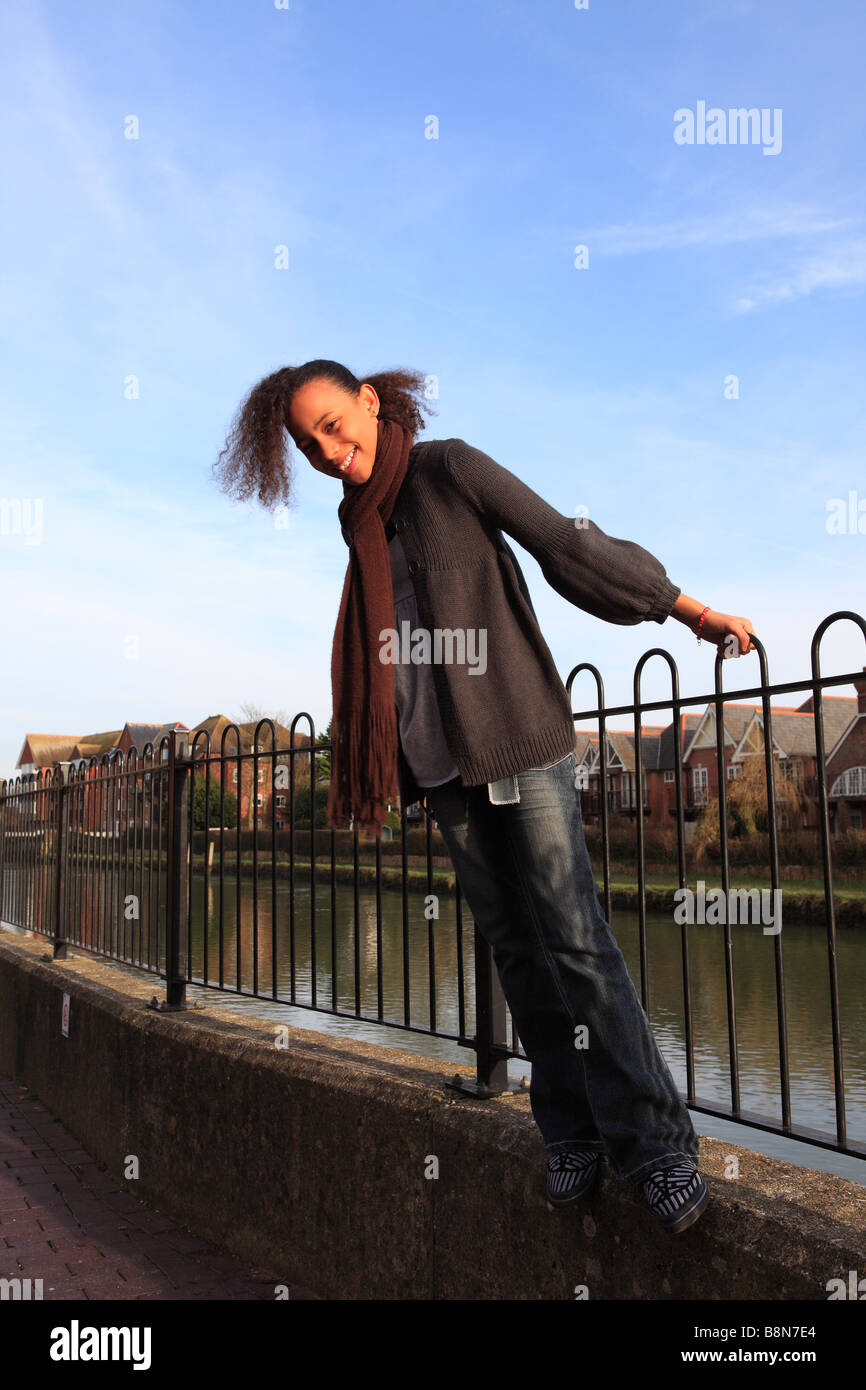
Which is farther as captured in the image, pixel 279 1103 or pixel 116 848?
pixel 116 848

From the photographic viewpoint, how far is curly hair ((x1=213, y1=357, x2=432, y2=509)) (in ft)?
7.43

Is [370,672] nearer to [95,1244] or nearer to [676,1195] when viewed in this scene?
[676,1195]

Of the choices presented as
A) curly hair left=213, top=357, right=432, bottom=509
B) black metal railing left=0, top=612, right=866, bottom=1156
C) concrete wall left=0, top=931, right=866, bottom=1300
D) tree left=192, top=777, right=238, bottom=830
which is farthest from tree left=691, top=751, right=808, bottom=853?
curly hair left=213, top=357, right=432, bottom=509

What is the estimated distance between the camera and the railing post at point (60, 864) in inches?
244

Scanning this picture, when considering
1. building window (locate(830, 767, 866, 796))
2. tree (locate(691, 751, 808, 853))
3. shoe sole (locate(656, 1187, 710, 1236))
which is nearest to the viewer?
shoe sole (locate(656, 1187, 710, 1236))

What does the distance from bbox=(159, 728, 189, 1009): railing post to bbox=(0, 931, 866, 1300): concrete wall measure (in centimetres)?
27

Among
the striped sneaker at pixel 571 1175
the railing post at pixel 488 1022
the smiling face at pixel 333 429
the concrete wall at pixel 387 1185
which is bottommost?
the concrete wall at pixel 387 1185

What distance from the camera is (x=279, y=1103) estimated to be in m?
3.15

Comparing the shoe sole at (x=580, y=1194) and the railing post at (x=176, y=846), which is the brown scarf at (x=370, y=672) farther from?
the railing post at (x=176, y=846)

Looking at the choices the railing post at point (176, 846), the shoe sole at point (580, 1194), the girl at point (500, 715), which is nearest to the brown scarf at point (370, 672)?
the girl at point (500, 715)

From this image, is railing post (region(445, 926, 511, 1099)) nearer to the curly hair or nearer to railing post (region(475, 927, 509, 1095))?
railing post (region(475, 927, 509, 1095))

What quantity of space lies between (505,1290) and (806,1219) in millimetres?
790
